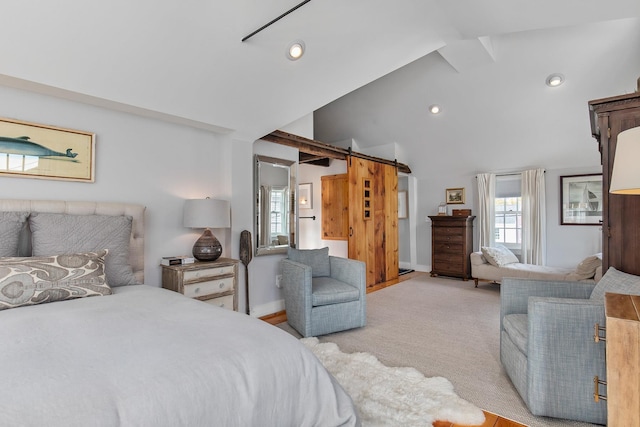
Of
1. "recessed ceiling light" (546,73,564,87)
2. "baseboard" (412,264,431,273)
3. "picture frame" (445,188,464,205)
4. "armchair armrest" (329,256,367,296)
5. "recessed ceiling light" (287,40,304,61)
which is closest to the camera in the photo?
"recessed ceiling light" (287,40,304,61)

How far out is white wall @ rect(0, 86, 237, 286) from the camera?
233 centimetres

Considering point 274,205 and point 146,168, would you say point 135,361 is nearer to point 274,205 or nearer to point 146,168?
point 146,168

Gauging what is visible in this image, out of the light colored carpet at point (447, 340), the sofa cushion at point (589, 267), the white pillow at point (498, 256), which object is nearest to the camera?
the light colored carpet at point (447, 340)

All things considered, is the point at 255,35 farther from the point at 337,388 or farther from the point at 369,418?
the point at 369,418

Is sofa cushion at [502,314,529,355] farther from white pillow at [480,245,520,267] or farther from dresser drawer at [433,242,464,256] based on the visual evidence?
dresser drawer at [433,242,464,256]

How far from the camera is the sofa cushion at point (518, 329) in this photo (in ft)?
6.53

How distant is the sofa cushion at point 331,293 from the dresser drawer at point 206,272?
0.80 metres

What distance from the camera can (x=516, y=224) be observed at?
5.89 metres

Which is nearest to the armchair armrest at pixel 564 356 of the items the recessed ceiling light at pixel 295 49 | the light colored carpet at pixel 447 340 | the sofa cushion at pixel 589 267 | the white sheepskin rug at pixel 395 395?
the light colored carpet at pixel 447 340

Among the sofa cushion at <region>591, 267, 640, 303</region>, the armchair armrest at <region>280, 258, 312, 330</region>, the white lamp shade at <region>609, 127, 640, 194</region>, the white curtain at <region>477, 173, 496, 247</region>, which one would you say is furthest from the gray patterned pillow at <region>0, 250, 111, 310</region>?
the white curtain at <region>477, 173, 496, 247</region>

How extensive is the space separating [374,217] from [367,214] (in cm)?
22

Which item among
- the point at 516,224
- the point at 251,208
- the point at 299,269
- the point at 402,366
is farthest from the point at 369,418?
the point at 516,224

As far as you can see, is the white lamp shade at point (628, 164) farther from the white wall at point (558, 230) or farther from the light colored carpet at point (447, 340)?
the white wall at point (558, 230)

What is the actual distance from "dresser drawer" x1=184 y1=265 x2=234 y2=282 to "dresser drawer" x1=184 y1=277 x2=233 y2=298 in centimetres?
5
